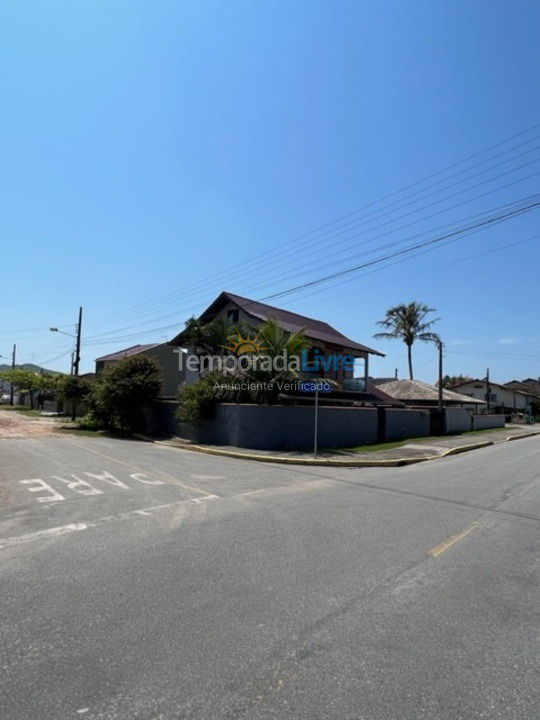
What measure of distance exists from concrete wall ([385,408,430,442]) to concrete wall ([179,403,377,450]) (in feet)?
15.3

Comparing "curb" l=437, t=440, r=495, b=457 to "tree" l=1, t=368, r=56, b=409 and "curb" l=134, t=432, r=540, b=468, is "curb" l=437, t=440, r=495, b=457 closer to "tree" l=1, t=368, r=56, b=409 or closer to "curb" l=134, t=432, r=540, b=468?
"curb" l=134, t=432, r=540, b=468

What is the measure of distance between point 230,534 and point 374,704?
12.6 ft

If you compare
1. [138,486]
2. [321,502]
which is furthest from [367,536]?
[138,486]

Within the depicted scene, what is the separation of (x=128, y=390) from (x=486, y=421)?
1314 inches

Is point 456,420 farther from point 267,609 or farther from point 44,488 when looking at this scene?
point 267,609

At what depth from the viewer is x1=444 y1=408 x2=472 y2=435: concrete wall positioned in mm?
32688

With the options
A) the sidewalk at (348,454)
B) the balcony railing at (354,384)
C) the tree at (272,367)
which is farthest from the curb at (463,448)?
the balcony railing at (354,384)

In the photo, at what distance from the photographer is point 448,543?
6.20m

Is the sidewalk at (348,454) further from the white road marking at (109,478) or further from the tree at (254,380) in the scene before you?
the white road marking at (109,478)

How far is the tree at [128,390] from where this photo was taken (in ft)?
83.1

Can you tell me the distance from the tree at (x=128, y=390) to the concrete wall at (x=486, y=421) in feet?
91.4

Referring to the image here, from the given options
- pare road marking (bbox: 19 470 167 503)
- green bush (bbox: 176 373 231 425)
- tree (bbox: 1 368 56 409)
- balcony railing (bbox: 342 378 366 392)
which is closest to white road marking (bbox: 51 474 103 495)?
pare road marking (bbox: 19 470 167 503)

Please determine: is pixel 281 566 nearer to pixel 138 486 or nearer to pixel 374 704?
pixel 374 704

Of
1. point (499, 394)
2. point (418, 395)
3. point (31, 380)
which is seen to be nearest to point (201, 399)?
point (418, 395)
